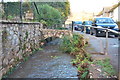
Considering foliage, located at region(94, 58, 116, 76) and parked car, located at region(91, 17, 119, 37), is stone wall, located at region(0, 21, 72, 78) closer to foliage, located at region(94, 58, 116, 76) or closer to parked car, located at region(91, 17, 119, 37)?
foliage, located at region(94, 58, 116, 76)

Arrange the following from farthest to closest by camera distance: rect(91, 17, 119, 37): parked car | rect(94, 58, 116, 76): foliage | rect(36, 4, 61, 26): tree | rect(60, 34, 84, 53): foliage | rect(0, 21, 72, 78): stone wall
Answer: rect(36, 4, 61, 26): tree, rect(91, 17, 119, 37): parked car, rect(60, 34, 84, 53): foliage, rect(0, 21, 72, 78): stone wall, rect(94, 58, 116, 76): foliage

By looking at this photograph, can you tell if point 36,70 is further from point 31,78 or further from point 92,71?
point 92,71

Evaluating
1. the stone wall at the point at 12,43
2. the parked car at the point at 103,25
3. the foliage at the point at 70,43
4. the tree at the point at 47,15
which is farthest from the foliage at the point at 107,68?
the tree at the point at 47,15

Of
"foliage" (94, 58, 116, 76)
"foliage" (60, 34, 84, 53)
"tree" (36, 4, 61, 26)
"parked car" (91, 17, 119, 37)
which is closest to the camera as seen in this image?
"foliage" (94, 58, 116, 76)

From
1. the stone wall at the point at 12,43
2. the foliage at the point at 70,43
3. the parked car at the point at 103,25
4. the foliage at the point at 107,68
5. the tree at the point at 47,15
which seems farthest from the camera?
the tree at the point at 47,15

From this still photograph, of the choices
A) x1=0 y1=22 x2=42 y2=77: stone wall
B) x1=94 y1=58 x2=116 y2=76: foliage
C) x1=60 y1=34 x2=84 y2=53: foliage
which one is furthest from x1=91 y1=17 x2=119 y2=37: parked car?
x1=94 y1=58 x2=116 y2=76: foliage

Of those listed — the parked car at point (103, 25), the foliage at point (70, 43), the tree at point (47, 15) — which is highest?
the tree at point (47, 15)

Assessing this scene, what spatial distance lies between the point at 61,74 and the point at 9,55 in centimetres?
198

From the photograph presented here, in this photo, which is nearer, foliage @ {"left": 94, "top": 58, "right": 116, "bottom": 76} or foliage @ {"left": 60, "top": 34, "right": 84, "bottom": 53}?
foliage @ {"left": 94, "top": 58, "right": 116, "bottom": 76}

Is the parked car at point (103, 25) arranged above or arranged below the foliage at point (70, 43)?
above

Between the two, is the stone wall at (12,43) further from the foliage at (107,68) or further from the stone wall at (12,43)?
the foliage at (107,68)

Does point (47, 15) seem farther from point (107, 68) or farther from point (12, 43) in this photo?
point (107, 68)

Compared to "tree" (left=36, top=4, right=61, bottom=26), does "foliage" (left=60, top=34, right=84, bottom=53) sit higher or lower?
lower

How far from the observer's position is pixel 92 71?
367cm
